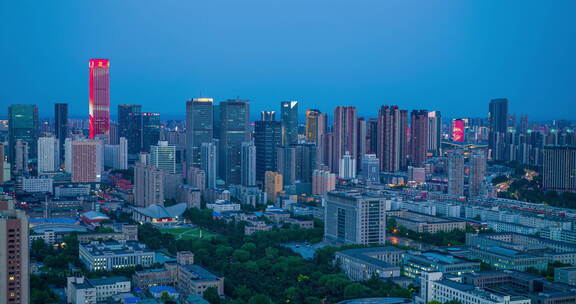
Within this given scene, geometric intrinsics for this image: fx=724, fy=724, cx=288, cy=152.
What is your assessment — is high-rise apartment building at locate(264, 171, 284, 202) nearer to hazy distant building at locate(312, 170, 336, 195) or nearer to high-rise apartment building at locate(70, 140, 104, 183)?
→ hazy distant building at locate(312, 170, 336, 195)

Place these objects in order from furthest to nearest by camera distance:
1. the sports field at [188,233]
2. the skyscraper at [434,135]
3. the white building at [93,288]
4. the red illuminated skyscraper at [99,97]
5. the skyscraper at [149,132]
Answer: the skyscraper at [434,135] → the red illuminated skyscraper at [99,97] → the skyscraper at [149,132] → the sports field at [188,233] → the white building at [93,288]

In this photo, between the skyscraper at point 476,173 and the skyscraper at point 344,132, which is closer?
the skyscraper at point 476,173

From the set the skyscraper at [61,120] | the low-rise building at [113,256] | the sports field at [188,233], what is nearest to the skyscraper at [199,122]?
the skyscraper at [61,120]

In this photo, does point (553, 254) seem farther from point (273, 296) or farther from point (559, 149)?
point (559, 149)

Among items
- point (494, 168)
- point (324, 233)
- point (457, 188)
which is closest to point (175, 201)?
point (324, 233)

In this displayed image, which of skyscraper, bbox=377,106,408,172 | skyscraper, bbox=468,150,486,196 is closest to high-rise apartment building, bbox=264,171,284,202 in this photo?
skyscraper, bbox=468,150,486,196

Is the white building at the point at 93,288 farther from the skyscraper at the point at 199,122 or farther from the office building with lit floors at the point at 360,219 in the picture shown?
the skyscraper at the point at 199,122

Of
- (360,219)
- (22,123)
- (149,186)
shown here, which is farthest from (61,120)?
(360,219)
